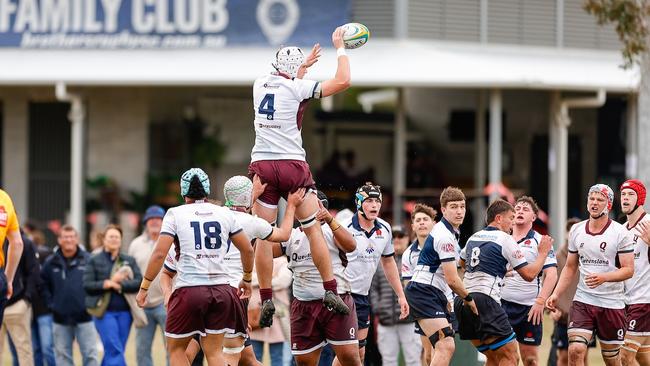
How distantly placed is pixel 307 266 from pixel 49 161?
54.9ft

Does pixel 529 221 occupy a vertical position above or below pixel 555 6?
below

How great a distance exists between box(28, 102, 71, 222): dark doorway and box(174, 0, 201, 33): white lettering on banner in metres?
4.48

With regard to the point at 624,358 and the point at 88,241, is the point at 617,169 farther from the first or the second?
the point at 624,358

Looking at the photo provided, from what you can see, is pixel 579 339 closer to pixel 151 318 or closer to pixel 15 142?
pixel 151 318

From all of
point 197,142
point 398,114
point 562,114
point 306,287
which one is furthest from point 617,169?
point 306,287

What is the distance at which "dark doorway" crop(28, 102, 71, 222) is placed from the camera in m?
29.1

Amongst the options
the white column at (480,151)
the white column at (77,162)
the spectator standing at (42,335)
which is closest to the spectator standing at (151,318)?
the spectator standing at (42,335)

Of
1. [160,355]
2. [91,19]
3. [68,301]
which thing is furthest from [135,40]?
[68,301]

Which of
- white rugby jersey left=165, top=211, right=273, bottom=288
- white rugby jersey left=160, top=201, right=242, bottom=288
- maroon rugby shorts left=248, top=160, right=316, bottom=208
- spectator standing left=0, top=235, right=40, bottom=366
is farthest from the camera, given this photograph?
spectator standing left=0, top=235, right=40, bottom=366

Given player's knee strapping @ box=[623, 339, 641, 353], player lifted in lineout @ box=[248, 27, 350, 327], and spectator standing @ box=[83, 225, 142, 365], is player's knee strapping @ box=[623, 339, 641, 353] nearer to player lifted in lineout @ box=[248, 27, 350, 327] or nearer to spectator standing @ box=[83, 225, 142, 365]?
player lifted in lineout @ box=[248, 27, 350, 327]

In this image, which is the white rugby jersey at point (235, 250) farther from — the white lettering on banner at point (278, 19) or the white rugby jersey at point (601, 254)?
the white lettering on banner at point (278, 19)

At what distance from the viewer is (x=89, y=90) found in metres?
28.7

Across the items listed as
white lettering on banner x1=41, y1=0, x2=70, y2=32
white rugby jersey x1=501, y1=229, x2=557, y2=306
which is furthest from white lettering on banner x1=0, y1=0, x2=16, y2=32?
white rugby jersey x1=501, y1=229, x2=557, y2=306

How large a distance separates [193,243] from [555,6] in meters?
16.3
